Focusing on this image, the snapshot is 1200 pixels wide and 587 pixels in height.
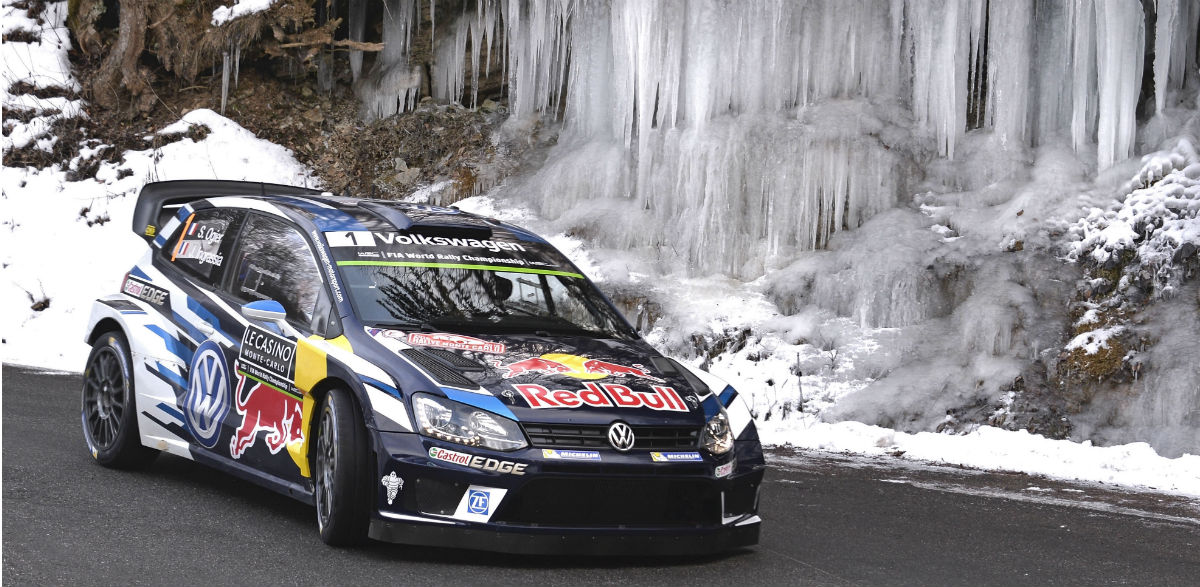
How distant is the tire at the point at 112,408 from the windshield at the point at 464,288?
5.77 feet

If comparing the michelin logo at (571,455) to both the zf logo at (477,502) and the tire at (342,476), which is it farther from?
the tire at (342,476)

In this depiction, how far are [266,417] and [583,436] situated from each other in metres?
1.78

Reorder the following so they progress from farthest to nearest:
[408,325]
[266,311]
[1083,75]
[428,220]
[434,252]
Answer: [1083,75], [428,220], [434,252], [266,311], [408,325]

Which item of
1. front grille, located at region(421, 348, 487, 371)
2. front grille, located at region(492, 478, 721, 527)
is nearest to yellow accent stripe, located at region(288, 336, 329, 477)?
front grille, located at region(421, 348, 487, 371)

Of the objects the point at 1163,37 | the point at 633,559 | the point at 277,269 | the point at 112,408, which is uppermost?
the point at 1163,37

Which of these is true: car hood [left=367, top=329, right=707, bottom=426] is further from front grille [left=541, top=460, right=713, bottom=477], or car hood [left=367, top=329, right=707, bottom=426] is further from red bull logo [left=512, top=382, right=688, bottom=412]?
front grille [left=541, top=460, right=713, bottom=477]

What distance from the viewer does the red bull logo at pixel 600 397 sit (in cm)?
548

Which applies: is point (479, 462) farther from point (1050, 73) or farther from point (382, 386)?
point (1050, 73)

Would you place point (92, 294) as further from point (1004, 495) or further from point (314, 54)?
point (1004, 495)

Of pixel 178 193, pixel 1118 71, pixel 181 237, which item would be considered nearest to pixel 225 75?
pixel 178 193

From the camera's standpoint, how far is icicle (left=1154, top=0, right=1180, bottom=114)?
13484 millimetres

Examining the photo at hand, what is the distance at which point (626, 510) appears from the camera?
18.0 ft

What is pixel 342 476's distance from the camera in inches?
219

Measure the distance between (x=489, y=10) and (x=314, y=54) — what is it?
340cm
